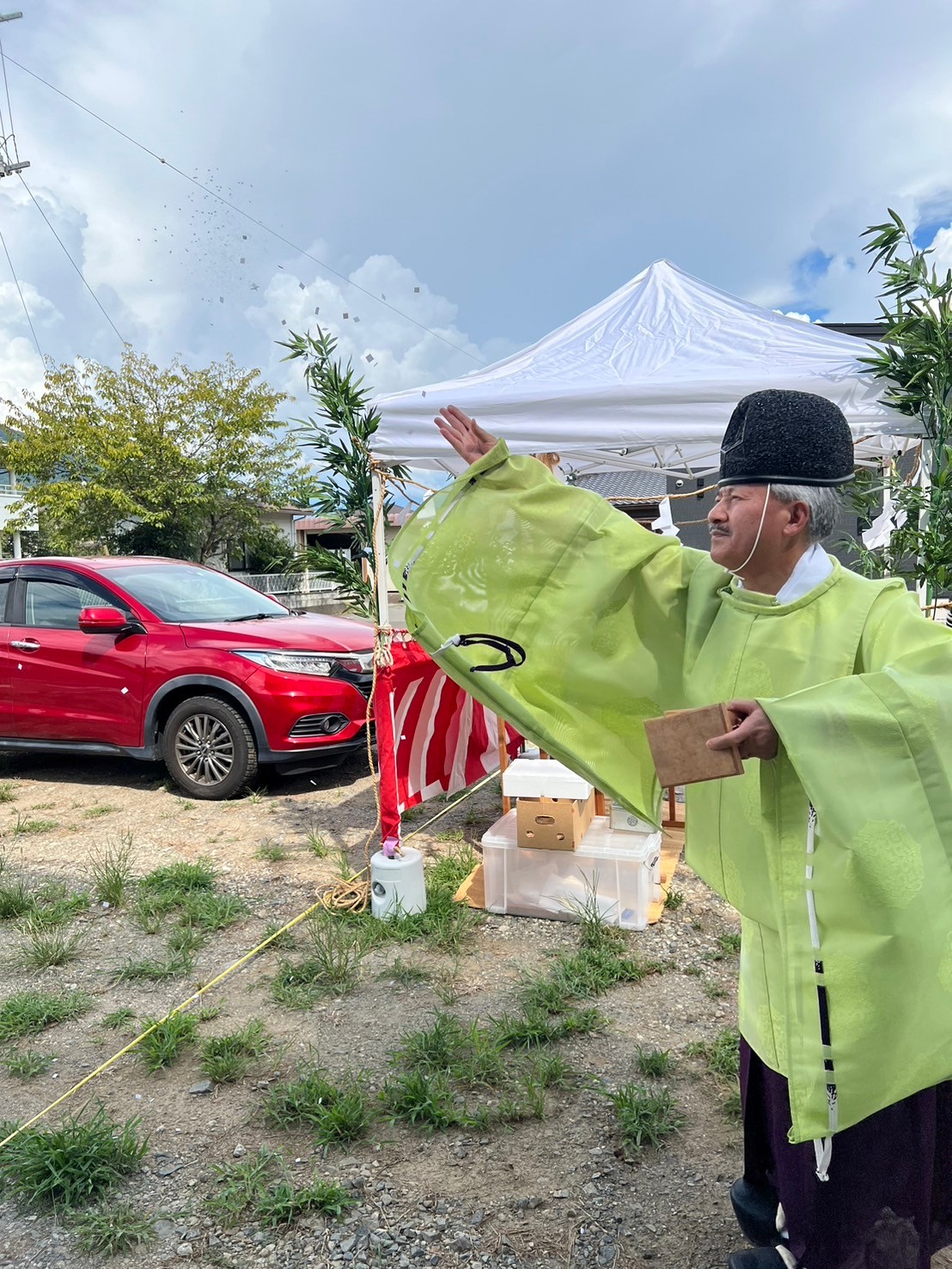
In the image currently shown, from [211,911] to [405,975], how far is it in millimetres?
1132

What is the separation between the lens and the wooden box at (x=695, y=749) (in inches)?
50.8

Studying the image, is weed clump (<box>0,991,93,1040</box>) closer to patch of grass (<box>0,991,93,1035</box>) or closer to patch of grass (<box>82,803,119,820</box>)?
patch of grass (<box>0,991,93,1035</box>)

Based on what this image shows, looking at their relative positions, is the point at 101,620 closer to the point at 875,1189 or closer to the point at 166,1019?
Answer: the point at 166,1019

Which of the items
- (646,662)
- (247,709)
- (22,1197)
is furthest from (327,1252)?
(247,709)

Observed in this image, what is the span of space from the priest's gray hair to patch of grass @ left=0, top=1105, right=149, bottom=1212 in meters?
2.39

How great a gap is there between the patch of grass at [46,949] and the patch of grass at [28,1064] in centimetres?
67

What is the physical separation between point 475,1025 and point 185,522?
76.8 ft

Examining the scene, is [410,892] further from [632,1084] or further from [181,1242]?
[181,1242]

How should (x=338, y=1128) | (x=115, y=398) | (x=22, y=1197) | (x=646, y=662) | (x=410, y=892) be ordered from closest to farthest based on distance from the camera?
(x=646, y=662) → (x=22, y=1197) → (x=338, y=1128) → (x=410, y=892) → (x=115, y=398)

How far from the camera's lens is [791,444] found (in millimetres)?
1518

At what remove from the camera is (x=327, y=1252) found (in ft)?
6.92

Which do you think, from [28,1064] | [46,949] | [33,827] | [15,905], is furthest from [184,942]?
[33,827]

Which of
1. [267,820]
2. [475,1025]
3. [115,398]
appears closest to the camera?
[475,1025]

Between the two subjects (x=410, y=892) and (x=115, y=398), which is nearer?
(x=410, y=892)
